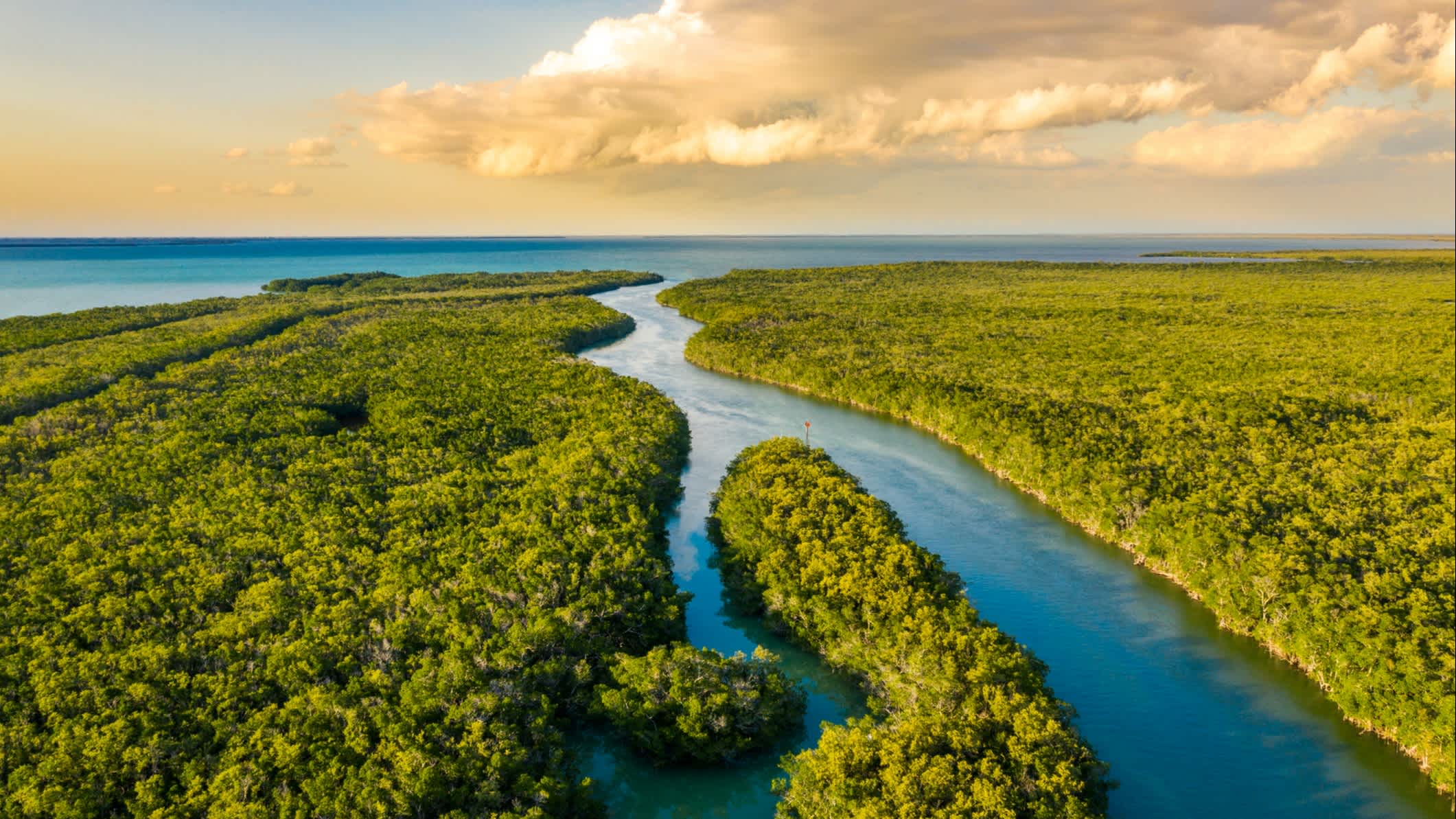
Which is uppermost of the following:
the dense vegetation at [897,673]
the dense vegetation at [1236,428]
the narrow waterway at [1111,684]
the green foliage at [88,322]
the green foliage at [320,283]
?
the green foliage at [320,283]

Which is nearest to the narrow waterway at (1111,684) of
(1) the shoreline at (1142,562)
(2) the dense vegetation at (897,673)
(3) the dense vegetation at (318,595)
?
(1) the shoreline at (1142,562)

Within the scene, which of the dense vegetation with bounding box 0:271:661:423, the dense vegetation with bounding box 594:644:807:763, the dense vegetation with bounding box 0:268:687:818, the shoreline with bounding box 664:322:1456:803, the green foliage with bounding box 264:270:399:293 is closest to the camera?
the dense vegetation with bounding box 0:268:687:818

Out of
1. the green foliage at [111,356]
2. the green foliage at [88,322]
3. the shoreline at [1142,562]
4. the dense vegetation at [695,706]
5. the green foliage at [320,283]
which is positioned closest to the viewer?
the dense vegetation at [695,706]

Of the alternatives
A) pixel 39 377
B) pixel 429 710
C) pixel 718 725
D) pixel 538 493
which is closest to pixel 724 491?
pixel 538 493

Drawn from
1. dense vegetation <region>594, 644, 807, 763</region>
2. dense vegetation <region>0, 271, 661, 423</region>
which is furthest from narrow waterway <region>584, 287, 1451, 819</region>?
dense vegetation <region>0, 271, 661, 423</region>

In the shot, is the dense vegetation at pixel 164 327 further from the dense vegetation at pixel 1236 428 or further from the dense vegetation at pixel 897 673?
the dense vegetation at pixel 897 673

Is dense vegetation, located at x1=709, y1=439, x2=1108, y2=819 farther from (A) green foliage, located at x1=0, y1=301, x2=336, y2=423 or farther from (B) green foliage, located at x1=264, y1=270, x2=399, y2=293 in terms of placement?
(B) green foliage, located at x1=264, y1=270, x2=399, y2=293
